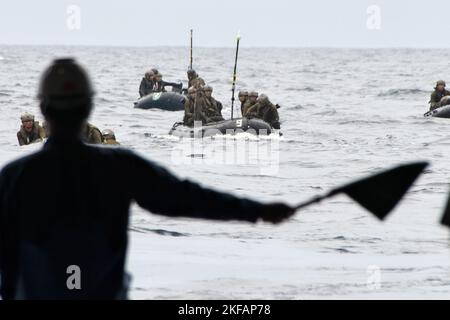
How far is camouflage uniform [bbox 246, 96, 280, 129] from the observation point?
29.6 meters

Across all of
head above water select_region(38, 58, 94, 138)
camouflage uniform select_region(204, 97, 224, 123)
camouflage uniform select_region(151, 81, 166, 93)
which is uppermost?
head above water select_region(38, 58, 94, 138)

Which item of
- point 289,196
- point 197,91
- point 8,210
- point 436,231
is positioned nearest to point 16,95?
point 197,91

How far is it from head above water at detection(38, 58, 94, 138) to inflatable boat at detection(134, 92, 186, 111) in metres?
35.4

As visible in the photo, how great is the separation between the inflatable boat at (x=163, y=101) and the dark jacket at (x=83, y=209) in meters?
35.4

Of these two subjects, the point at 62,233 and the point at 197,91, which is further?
the point at 197,91

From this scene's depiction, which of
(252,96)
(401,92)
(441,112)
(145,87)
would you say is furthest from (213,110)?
(401,92)

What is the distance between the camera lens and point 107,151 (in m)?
3.56

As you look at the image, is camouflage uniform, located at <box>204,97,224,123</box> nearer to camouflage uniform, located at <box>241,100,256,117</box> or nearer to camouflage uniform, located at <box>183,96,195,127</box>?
camouflage uniform, located at <box>183,96,195,127</box>

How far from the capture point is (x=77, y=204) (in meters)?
3.48

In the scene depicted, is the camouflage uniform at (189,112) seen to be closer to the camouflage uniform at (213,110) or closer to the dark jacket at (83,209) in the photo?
the camouflage uniform at (213,110)

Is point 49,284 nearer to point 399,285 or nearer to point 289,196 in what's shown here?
point 399,285

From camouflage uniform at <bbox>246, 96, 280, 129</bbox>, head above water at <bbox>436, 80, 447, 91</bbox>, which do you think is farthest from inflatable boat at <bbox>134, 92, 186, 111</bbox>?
head above water at <bbox>436, 80, 447, 91</bbox>

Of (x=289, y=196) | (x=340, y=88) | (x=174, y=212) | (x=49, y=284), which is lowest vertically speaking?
(x=340, y=88)

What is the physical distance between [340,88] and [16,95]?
25293 millimetres
